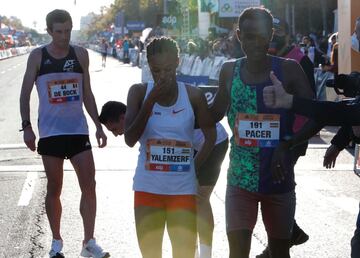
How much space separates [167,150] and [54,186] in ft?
6.57

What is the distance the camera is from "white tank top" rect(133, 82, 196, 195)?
4508mm

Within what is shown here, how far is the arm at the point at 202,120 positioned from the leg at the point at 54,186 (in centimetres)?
175

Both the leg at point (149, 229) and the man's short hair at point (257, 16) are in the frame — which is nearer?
the leg at point (149, 229)

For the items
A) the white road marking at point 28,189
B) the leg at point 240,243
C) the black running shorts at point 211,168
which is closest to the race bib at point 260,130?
the leg at point 240,243

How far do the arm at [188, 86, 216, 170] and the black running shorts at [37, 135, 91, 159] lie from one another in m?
1.66

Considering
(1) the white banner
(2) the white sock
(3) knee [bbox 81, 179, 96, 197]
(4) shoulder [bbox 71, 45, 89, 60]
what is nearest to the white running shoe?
(3) knee [bbox 81, 179, 96, 197]

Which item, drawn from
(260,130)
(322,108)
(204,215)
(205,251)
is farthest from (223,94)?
(205,251)

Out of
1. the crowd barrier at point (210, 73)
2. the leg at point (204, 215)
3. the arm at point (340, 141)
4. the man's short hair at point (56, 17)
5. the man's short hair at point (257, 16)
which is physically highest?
the man's short hair at point (257, 16)

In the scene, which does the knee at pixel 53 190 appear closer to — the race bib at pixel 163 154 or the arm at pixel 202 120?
the arm at pixel 202 120

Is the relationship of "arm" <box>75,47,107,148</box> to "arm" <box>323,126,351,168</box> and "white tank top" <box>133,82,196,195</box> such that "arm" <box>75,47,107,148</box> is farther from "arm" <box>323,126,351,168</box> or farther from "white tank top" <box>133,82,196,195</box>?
"arm" <box>323,126,351,168</box>

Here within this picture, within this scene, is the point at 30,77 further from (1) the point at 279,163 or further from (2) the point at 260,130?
(1) the point at 279,163

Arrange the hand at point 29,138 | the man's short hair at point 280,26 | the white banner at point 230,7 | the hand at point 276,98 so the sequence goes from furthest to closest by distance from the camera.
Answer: the white banner at point 230,7 → the man's short hair at point 280,26 → the hand at point 29,138 → the hand at point 276,98

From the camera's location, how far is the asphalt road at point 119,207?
696 centimetres

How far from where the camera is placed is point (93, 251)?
20.4 feet
